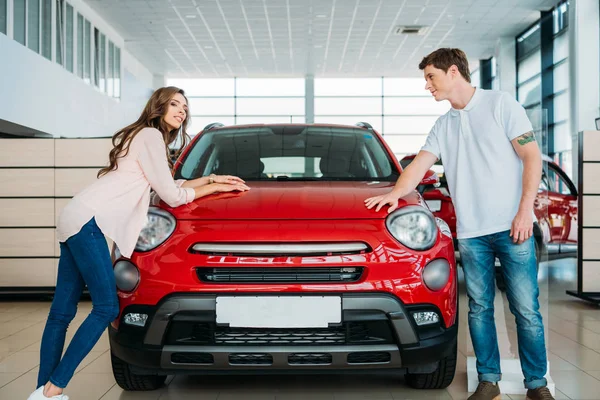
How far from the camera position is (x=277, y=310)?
7.42 ft

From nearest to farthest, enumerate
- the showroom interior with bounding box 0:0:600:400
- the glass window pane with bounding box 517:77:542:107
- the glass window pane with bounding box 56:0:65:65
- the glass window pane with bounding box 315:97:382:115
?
the showroom interior with bounding box 0:0:600:400 → the glass window pane with bounding box 56:0:65:65 → the glass window pane with bounding box 517:77:542:107 → the glass window pane with bounding box 315:97:382:115

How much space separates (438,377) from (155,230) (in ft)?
4.31

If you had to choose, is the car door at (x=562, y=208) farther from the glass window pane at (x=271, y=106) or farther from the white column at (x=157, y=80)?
the white column at (x=157, y=80)

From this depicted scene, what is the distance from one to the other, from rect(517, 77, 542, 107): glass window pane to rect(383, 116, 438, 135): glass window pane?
400 centimetres

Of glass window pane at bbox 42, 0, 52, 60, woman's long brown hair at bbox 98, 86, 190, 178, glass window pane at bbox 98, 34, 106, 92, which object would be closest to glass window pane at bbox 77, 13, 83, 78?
glass window pane at bbox 98, 34, 106, 92

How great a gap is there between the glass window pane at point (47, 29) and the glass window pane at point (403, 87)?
472 inches

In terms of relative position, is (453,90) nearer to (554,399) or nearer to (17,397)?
(554,399)

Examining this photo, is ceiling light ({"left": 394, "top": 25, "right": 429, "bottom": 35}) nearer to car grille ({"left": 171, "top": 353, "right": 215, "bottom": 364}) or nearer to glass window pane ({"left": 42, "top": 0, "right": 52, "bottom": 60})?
glass window pane ({"left": 42, "top": 0, "right": 52, "bottom": 60})

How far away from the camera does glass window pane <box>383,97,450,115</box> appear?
2059 cm

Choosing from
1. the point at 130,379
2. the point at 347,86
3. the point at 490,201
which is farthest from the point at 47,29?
the point at 347,86

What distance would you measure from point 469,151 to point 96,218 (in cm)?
144

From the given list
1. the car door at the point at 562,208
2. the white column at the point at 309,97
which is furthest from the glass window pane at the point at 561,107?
the white column at the point at 309,97

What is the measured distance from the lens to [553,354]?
3.54m

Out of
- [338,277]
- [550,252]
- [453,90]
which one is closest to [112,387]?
[338,277]
